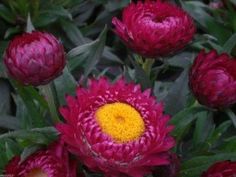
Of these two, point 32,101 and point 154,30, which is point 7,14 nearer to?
point 32,101

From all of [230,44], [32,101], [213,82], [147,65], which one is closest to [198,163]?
[213,82]

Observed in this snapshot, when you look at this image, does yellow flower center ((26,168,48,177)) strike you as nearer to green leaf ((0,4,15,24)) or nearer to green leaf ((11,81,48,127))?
green leaf ((11,81,48,127))

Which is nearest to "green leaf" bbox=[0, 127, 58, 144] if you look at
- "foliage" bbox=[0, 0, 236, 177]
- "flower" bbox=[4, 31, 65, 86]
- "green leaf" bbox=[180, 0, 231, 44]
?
"foliage" bbox=[0, 0, 236, 177]

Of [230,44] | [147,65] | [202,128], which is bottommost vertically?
[202,128]

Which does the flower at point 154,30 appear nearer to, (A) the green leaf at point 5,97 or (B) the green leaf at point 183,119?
(B) the green leaf at point 183,119

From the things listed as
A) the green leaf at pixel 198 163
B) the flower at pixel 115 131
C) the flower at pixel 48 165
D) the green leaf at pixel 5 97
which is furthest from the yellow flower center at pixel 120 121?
the green leaf at pixel 5 97

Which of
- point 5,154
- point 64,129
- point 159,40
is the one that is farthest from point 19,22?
point 64,129

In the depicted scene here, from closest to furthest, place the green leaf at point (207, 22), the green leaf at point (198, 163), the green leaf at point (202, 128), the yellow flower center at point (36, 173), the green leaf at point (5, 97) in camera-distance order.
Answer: the yellow flower center at point (36, 173) < the green leaf at point (198, 163) < the green leaf at point (202, 128) < the green leaf at point (5, 97) < the green leaf at point (207, 22)

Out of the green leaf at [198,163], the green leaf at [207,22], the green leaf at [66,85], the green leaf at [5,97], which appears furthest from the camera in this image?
the green leaf at [207,22]
